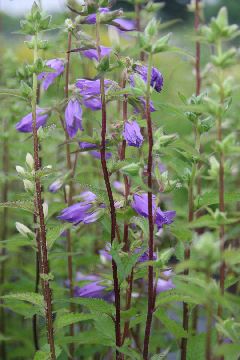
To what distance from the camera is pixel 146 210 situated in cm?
184

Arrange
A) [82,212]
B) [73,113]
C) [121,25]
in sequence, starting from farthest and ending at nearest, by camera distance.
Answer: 1. [73,113]
2. [82,212]
3. [121,25]

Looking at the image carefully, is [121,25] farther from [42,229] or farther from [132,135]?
[42,229]

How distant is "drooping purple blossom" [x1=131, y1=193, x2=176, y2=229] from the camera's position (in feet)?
6.01

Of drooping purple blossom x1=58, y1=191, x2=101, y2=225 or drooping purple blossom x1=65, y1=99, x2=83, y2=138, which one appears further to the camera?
drooping purple blossom x1=65, y1=99, x2=83, y2=138

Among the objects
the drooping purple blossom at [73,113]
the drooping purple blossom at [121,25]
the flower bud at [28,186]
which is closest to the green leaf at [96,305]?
the flower bud at [28,186]

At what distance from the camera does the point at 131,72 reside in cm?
190

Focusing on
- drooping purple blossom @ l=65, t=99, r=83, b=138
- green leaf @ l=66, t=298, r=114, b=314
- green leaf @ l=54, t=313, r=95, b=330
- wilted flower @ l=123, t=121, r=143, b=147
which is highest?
drooping purple blossom @ l=65, t=99, r=83, b=138

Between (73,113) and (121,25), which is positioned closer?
(121,25)

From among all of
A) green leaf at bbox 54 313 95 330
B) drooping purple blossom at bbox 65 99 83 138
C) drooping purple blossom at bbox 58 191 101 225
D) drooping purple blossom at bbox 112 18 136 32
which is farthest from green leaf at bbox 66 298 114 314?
drooping purple blossom at bbox 112 18 136 32

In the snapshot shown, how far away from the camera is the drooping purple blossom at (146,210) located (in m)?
1.83

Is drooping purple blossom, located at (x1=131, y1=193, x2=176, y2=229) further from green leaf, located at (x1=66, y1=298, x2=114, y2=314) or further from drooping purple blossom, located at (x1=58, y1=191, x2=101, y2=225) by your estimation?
green leaf, located at (x1=66, y1=298, x2=114, y2=314)

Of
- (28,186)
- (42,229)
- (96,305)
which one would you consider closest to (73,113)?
(28,186)

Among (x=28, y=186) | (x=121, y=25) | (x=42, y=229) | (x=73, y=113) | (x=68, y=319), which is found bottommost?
(x=68, y=319)

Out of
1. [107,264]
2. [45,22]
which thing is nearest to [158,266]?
[45,22]
